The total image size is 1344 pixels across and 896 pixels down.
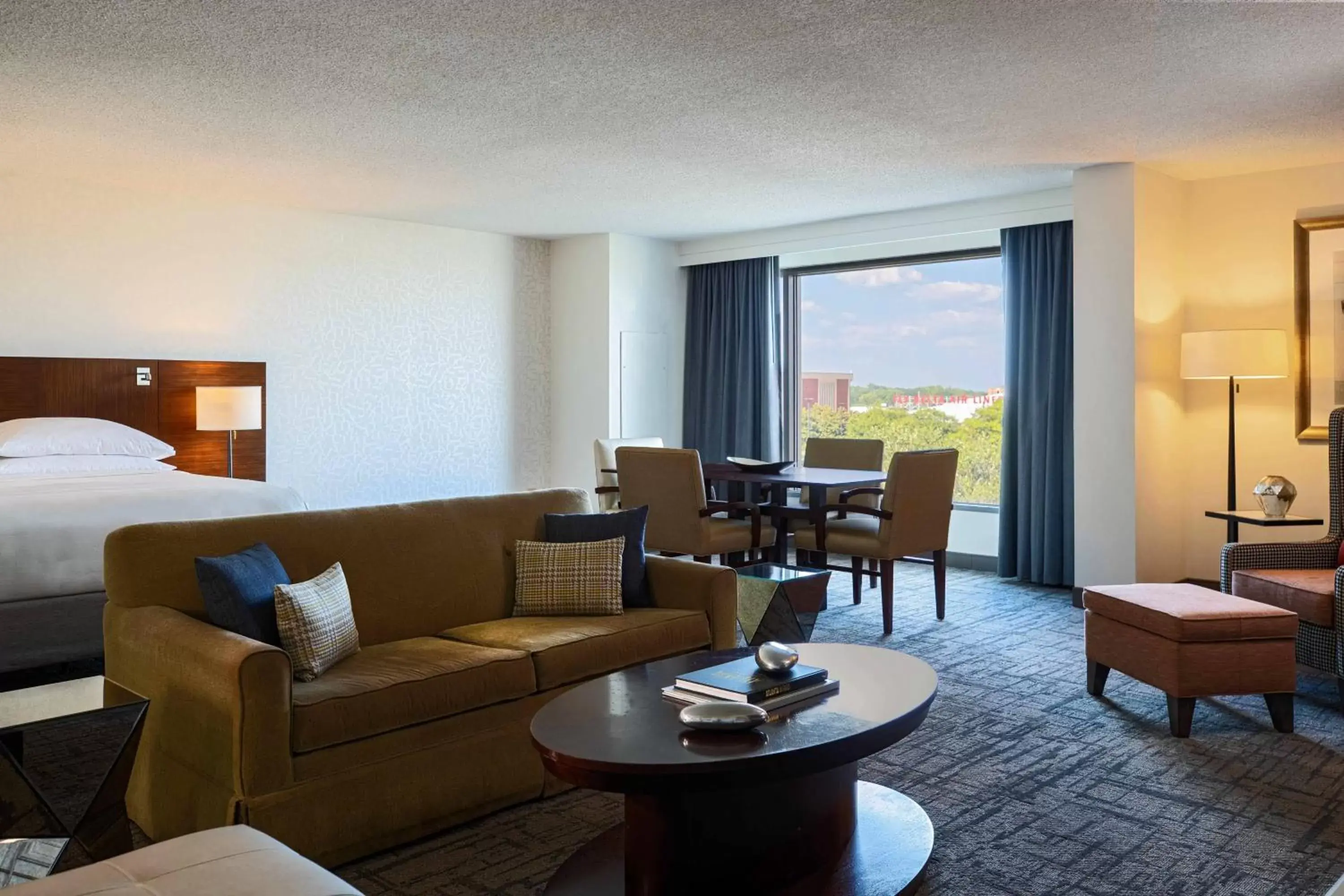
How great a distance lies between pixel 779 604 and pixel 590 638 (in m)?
1.31

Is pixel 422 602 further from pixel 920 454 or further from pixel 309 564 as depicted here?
pixel 920 454

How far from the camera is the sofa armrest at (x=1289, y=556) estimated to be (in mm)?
4348

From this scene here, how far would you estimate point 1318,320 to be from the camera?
5789 mm

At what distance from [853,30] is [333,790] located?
2.92 meters

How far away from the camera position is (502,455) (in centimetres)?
842

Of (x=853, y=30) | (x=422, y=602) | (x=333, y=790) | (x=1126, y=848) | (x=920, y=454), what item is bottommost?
(x=1126, y=848)

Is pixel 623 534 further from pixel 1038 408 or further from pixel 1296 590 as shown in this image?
pixel 1038 408

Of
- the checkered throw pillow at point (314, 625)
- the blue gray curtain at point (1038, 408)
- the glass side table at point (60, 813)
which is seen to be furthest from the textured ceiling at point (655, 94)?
the glass side table at point (60, 813)

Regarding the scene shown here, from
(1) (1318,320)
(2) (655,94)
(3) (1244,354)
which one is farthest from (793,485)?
(1) (1318,320)

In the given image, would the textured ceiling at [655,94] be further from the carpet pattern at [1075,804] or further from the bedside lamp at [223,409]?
the carpet pattern at [1075,804]

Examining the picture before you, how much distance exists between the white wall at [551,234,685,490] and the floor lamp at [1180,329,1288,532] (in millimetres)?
4192

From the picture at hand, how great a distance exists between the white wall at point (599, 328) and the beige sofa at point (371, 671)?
4581 mm

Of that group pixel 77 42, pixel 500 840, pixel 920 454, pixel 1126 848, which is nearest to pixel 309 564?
pixel 500 840

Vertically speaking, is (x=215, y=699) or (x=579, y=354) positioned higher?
(x=579, y=354)
